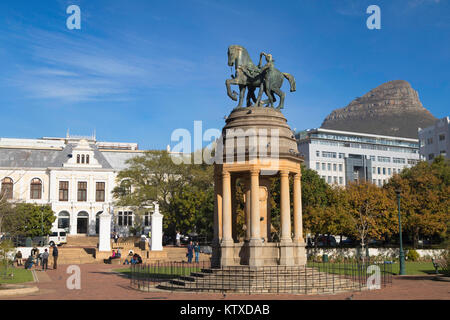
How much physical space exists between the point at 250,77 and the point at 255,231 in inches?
308

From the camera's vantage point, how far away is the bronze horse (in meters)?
24.9

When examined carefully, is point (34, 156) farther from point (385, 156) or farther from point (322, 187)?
point (385, 156)

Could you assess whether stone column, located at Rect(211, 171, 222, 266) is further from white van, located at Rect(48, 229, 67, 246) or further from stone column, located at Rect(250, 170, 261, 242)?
white van, located at Rect(48, 229, 67, 246)

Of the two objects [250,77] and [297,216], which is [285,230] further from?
[250,77]

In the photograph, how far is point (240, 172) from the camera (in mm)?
24125

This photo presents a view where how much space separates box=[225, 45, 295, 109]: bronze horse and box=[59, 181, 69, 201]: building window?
220 ft

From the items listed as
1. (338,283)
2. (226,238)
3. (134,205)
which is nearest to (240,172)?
(226,238)

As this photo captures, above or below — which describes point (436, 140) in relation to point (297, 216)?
above

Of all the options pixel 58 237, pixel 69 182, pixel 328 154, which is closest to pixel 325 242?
pixel 58 237

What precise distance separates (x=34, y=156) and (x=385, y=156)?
272 feet

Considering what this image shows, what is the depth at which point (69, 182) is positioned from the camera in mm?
85625

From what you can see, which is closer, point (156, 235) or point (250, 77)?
point (250, 77)

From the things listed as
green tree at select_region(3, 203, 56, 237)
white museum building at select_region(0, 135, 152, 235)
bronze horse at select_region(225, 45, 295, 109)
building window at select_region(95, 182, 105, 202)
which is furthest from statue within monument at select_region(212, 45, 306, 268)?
building window at select_region(95, 182, 105, 202)

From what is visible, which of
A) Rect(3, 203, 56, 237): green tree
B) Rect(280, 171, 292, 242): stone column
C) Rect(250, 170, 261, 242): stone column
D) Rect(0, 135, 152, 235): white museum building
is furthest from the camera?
Rect(0, 135, 152, 235): white museum building
